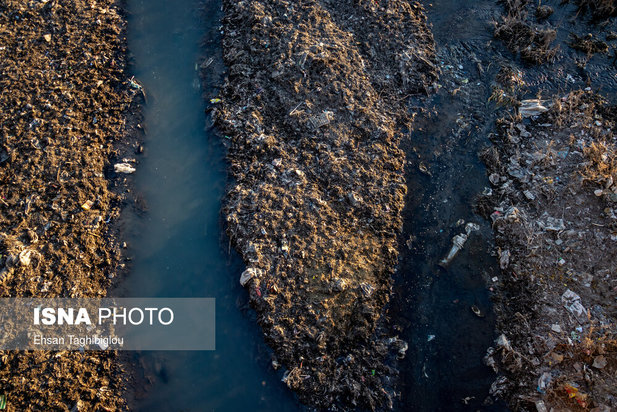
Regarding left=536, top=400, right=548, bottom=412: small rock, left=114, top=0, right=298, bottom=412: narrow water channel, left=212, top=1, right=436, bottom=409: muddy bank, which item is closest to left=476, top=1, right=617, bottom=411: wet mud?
left=536, top=400, right=548, bottom=412: small rock

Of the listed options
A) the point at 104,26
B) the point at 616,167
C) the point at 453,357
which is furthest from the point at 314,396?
the point at 104,26

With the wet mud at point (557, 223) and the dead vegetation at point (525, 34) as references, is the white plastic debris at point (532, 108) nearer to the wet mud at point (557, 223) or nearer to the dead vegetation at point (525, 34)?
the wet mud at point (557, 223)

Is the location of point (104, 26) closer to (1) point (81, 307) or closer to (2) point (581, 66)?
(1) point (81, 307)

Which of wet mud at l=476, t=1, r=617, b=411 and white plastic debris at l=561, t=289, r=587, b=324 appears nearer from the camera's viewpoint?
wet mud at l=476, t=1, r=617, b=411

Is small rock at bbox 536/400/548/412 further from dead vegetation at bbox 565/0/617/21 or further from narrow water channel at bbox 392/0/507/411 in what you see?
dead vegetation at bbox 565/0/617/21

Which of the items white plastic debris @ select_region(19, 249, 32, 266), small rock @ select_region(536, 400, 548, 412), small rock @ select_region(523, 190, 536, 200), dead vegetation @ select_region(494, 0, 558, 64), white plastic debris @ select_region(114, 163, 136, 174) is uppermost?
dead vegetation @ select_region(494, 0, 558, 64)

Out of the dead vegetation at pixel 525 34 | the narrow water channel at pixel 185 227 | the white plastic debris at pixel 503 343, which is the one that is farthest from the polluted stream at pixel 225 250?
the dead vegetation at pixel 525 34

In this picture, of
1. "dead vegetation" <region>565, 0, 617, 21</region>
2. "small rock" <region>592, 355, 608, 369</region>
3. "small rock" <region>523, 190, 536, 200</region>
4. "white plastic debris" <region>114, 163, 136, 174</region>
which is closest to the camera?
"small rock" <region>592, 355, 608, 369</region>

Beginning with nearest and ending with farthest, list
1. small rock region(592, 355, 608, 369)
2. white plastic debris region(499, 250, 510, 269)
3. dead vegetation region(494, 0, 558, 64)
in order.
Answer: small rock region(592, 355, 608, 369)
white plastic debris region(499, 250, 510, 269)
dead vegetation region(494, 0, 558, 64)
